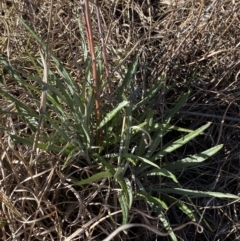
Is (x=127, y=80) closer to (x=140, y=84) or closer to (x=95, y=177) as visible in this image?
(x=140, y=84)

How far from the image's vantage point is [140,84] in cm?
148

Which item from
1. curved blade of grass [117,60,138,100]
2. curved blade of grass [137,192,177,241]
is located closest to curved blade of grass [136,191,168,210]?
curved blade of grass [137,192,177,241]

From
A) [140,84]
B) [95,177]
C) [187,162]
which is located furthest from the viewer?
[140,84]

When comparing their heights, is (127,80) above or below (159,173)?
above

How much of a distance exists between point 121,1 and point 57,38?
26cm

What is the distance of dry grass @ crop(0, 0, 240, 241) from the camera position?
1.26 meters

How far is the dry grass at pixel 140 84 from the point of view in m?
1.26

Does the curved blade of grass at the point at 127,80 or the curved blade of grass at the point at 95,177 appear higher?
the curved blade of grass at the point at 127,80

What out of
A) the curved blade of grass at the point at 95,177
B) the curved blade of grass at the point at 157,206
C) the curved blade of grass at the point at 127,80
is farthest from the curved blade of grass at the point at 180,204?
the curved blade of grass at the point at 127,80

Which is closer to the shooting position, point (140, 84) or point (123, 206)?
point (123, 206)

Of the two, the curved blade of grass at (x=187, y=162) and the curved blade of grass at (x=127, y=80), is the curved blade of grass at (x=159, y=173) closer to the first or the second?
the curved blade of grass at (x=187, y=162)

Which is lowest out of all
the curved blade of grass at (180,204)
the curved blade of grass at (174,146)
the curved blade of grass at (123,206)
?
the curved blade of grass at (180,204)

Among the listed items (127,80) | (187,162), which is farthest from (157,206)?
(127,80)

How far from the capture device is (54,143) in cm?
128
